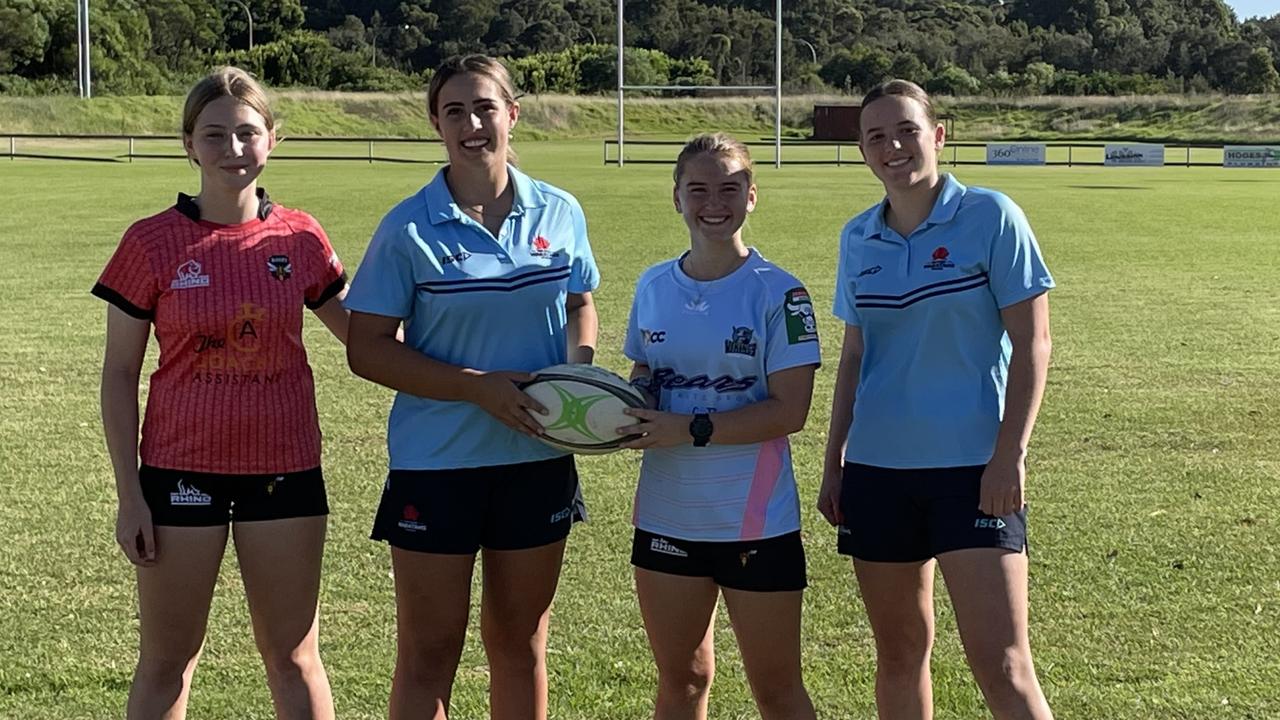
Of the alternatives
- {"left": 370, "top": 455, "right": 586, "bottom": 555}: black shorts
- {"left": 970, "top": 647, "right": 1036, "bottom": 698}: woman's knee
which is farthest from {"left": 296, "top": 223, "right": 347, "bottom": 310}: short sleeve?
{"left": 970, "top": 647, "right": 1036, "bottom": 698}: woman's knee

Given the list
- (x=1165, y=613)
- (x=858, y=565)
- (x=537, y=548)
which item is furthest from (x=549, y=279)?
(x=1165, y=613)

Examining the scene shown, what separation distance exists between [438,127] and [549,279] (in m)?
0.45

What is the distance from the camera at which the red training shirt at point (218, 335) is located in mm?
3332

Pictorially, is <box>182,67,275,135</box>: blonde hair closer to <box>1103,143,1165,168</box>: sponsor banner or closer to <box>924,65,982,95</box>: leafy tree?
<box>1103,143,1165,168</box>: sponsor banner

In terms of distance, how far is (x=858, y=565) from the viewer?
3609mm

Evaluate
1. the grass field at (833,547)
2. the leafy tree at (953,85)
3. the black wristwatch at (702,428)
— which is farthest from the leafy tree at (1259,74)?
the black wristwatch at (702,428)

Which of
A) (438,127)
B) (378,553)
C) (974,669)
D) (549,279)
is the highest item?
(438,127)

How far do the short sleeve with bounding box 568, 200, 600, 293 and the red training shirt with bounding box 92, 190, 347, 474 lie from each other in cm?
66

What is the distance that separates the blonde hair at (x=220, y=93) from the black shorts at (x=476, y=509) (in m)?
0.95

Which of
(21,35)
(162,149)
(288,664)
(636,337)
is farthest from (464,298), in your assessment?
(21,35)

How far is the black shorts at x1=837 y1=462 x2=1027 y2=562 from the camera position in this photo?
3.43 m

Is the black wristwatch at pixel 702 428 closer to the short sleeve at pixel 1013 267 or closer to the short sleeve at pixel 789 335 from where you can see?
the short sleeve at pixel 789 335

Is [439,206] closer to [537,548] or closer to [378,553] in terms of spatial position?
[537,548]

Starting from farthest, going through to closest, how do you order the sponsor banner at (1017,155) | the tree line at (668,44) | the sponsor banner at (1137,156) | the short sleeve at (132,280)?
1. the tree line at (668,44)
2. the sponsor banner at (1017,155)
3. the sponsor banner at (1137,156)
4. the short sleeve at (132,280)
